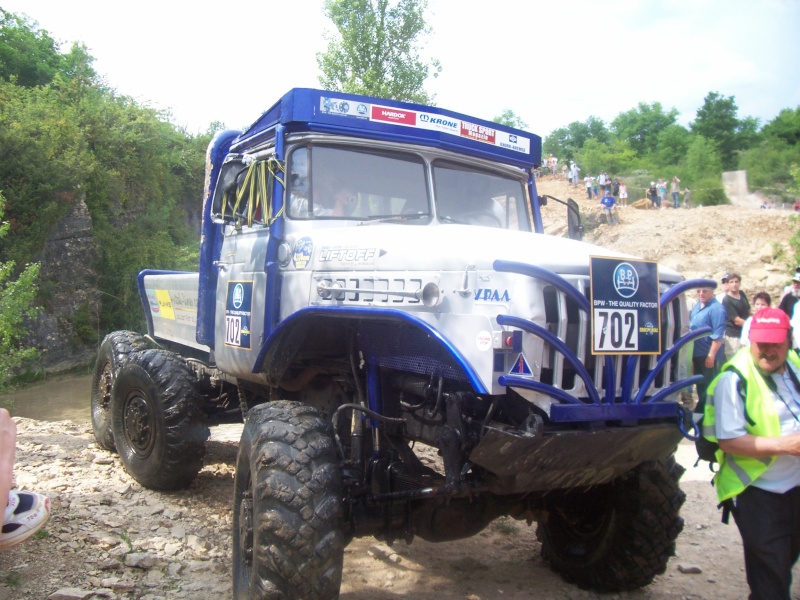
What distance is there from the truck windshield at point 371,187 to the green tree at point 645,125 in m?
63.8

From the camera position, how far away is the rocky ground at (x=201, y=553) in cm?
392

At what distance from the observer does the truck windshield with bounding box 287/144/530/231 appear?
4.00 m

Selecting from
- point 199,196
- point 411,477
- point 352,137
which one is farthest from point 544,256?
point 199,196

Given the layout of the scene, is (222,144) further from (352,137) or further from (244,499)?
(244,499)

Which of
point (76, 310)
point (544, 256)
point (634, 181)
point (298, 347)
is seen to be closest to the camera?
point (544, 256)

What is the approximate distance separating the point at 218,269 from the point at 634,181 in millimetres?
37513

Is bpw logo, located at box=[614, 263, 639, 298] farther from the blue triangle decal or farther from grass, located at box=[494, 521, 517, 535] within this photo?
grass, located at box=[494, 521, 517, 535]

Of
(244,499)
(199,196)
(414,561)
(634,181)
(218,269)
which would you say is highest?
(634,181)

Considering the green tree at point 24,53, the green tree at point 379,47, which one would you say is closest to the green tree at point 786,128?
the green tree at point 379,47

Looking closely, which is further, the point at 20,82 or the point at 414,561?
the point at 20,82

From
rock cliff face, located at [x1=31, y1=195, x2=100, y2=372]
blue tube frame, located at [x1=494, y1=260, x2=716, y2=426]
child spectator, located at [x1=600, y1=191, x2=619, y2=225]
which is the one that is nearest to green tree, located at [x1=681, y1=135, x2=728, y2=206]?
child spectator, located at [x1=600, y1=191, x2=619, y2=225]

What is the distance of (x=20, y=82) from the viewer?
967 inches

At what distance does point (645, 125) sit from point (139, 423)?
2643 inches

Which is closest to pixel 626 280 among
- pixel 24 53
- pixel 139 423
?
pixel 139 423
